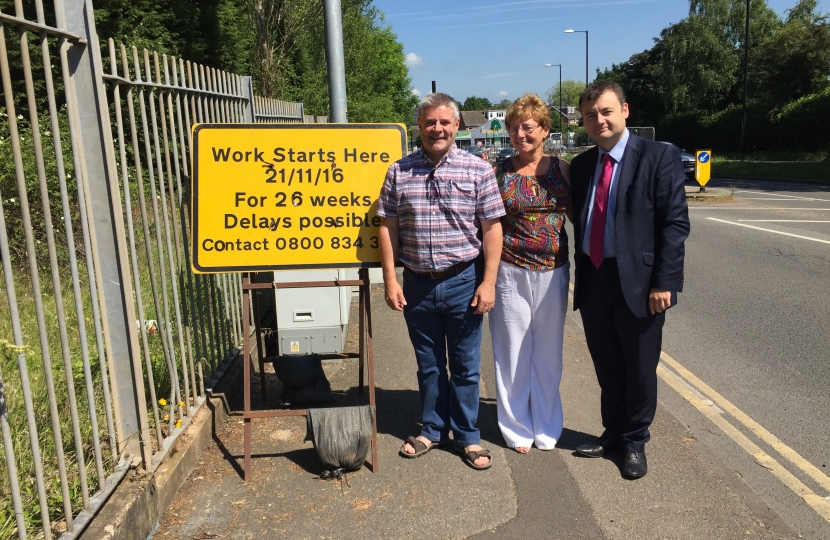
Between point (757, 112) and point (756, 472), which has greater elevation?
point (757, 112)

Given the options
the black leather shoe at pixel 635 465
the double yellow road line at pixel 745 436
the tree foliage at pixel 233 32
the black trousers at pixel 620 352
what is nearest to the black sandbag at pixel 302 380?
the black trousers at pixel 620 352

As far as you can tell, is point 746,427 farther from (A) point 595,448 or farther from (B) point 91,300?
(B) point 91,300

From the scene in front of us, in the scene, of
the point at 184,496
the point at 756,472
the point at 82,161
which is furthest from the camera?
the point at 756,472

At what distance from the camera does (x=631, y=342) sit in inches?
139

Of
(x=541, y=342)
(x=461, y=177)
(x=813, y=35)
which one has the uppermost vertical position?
(x=813, y=35)

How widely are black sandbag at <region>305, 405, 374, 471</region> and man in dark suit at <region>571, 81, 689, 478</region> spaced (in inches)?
47.2

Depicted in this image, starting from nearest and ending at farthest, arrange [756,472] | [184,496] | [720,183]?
[184,496] → [756,472] → [720,183]

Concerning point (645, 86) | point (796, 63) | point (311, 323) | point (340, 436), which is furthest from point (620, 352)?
point (645, 86)

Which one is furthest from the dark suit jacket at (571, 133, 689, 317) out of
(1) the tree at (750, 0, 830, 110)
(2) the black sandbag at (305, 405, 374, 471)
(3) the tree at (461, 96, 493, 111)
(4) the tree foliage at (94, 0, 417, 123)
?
(3) the tree at (461, 96, 493, 111)

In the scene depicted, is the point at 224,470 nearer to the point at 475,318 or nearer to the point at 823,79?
the point at 475,318

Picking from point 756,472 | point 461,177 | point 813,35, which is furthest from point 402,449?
point 813,35

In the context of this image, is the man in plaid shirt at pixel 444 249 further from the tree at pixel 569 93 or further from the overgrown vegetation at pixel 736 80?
the tree at pixel 569 93

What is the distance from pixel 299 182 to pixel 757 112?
130 feet

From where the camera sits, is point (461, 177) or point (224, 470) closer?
point (461, 177)
